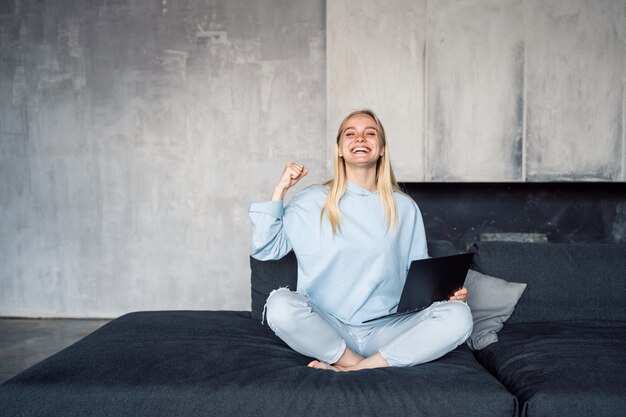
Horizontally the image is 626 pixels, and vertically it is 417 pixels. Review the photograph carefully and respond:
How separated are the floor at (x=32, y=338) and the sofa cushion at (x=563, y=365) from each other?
249cm

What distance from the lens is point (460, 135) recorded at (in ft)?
12.5

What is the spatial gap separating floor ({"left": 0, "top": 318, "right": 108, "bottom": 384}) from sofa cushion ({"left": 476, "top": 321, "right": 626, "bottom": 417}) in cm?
249

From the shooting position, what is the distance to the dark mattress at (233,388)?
1.57 metres

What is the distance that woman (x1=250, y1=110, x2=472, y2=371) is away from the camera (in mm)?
1878

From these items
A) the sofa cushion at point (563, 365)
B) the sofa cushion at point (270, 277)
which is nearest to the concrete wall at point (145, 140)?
the sofa cushion at point (270, 277)

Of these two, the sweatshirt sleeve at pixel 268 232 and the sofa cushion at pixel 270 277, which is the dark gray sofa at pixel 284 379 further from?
the sweatshirt sleeve at pixel 268 232

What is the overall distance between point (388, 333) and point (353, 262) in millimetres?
315

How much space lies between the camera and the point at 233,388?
1.61 meters

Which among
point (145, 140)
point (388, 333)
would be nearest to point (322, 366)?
point (388, 333)

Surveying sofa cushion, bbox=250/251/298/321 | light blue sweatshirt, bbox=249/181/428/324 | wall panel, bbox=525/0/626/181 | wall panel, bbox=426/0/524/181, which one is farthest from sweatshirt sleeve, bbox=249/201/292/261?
wall panel, bbox=525/0/626/181

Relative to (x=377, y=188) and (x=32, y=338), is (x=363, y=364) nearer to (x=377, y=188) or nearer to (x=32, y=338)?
(x=377, y=188)

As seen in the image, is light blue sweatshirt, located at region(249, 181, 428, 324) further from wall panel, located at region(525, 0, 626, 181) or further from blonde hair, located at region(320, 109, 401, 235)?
wall panel, located at region(525, 0, 626, 181)

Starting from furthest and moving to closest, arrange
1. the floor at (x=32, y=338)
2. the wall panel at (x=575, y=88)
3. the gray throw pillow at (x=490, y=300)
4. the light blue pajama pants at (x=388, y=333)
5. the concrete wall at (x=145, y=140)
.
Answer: the concrete wall at (x=145, y=140) → the wall panel at (x=575, y=88) → the floor at (x=32, y=338) → the gray throw pillow at (x=490, y=300) → the light blue pajama pants at (x=388, y=333)

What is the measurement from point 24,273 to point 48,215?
50 cm
